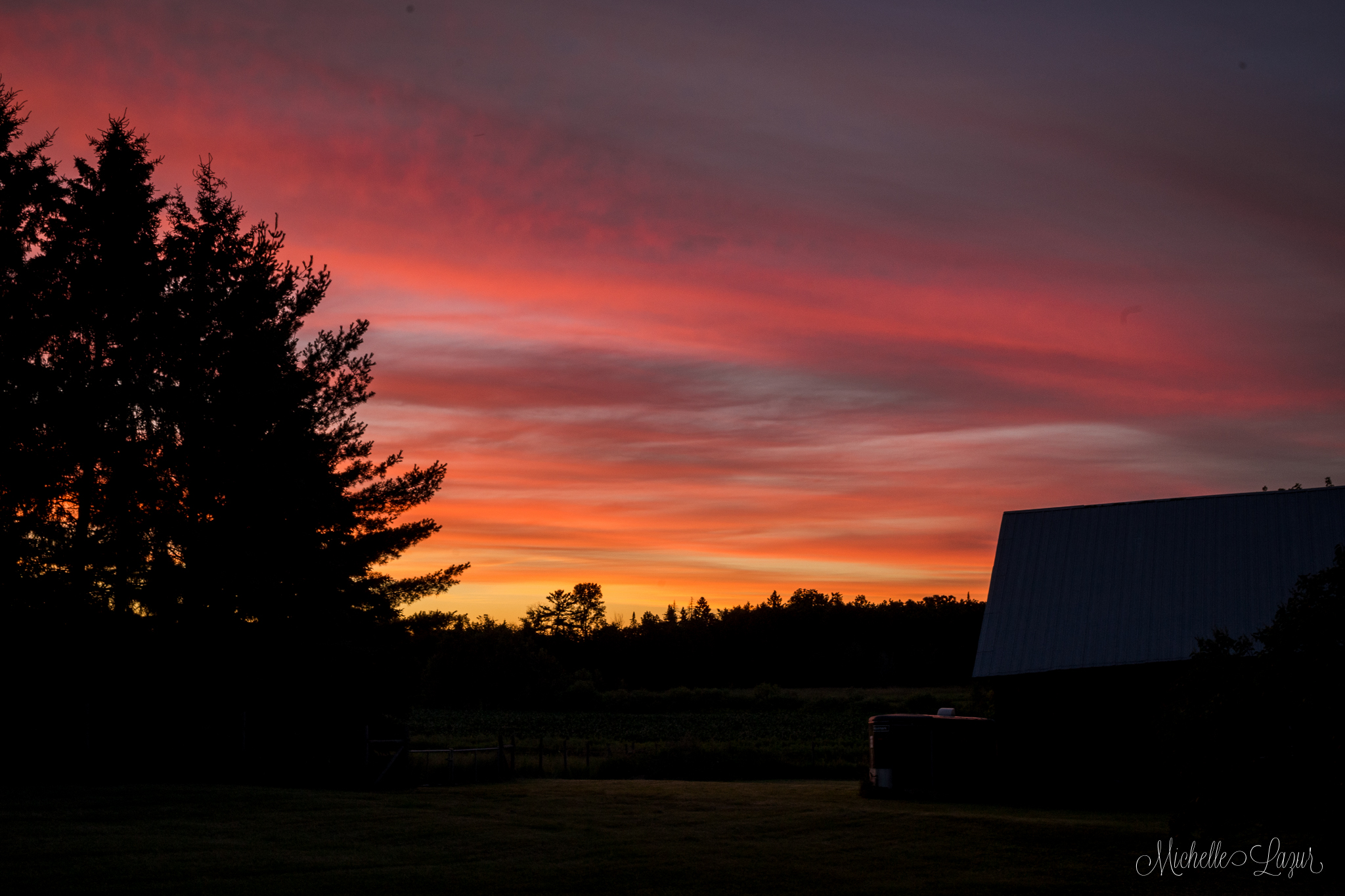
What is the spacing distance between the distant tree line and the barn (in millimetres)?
70387

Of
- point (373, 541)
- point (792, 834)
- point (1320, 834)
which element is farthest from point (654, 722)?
point (1320, 834)

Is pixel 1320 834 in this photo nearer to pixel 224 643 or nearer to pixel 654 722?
pixel 224 643

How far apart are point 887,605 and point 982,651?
114120 mm

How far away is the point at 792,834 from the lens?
21500 millimetres

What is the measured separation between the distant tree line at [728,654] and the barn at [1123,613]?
231ft

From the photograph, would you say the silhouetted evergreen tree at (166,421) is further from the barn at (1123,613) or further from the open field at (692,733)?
the barn at (1123,613)

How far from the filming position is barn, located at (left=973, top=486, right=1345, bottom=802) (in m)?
27.5

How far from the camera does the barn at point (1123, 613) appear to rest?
2748cm

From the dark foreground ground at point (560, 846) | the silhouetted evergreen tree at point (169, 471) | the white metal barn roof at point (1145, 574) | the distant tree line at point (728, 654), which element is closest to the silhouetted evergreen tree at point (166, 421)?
the silhouetted evergreen tree at point (169, 471)

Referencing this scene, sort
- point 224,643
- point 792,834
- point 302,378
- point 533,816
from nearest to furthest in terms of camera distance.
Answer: point 792,834 < point 533,816 < point 224,643 < point 302,378

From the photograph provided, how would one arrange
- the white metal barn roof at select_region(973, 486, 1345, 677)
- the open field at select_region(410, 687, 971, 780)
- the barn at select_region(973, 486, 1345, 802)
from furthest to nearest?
the open field at select_region(410, 687, 971, 780) < the white metal barn roof at select_region(973, 486, 1345, 677) < the barn at select_region(973, 486, 1345, 802)

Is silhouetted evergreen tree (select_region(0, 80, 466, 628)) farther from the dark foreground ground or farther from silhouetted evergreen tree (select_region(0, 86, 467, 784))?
the dark foreground ground
